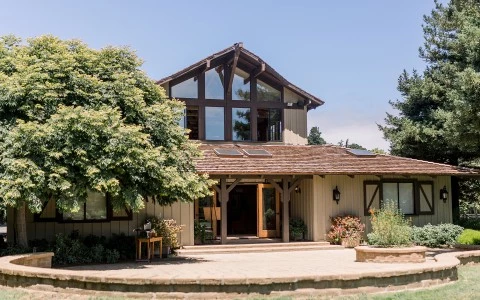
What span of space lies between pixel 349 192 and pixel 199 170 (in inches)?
243

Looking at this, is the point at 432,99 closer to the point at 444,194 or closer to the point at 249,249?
the point at 444,194

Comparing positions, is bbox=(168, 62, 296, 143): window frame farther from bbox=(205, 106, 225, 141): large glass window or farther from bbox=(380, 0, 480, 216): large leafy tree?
bbox=(380, 0, 480, 216): large leafy tree

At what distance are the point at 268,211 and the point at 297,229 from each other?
1.47 meters

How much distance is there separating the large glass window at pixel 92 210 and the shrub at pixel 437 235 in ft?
36.8

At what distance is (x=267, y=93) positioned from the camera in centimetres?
2573

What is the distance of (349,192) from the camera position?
21812 millimetres

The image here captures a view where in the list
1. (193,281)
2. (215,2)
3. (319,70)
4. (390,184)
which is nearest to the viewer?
(193,281)

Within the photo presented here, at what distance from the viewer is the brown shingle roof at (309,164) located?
19.9m

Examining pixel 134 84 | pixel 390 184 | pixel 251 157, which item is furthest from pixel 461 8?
pixel 134 84

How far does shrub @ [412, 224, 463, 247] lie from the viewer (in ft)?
67.8

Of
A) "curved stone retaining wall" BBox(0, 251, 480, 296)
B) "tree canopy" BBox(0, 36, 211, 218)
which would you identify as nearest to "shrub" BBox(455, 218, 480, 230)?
"tree canopy" BBox(0, 36, 211, 218)

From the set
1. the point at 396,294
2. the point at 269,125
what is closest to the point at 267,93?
the point at 269,125

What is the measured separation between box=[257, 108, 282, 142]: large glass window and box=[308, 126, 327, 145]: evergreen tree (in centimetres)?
3512

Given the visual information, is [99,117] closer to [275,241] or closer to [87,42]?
[87,42]
